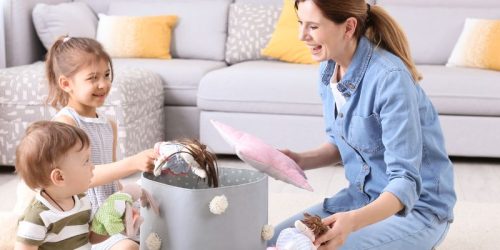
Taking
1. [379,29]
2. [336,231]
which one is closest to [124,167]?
[336,231]

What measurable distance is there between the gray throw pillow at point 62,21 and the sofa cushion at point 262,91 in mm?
967

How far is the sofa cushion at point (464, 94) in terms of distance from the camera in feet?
12.8

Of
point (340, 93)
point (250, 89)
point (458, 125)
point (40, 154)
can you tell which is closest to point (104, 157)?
point (40, 154)

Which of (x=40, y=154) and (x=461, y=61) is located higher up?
(x=40, y=154)

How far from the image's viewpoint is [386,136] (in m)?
1.91

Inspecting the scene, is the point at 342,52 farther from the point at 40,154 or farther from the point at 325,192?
the point at 325,192

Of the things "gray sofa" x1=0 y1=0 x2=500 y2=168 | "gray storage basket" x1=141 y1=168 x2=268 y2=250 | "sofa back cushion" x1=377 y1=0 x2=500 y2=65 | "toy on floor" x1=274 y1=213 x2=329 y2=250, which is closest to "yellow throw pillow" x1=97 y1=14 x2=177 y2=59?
"gray sofa" x1=0 y1=0 x2=500 y2=168

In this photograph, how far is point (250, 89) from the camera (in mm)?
4008

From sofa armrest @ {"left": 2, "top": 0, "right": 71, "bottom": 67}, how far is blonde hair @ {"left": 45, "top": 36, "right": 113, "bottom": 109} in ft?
6.85

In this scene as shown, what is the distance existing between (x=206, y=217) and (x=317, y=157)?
24.3 inches

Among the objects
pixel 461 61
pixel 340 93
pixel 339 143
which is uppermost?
pixel 340 93

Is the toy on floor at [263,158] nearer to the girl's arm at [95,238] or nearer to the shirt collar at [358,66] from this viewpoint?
the shirt collar at [358,66]

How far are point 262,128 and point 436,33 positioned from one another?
44.3 inches

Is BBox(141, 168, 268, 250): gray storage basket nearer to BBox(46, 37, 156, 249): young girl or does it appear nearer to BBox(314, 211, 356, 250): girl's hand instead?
BBox(314, 211, 356, 250): girl's hand
